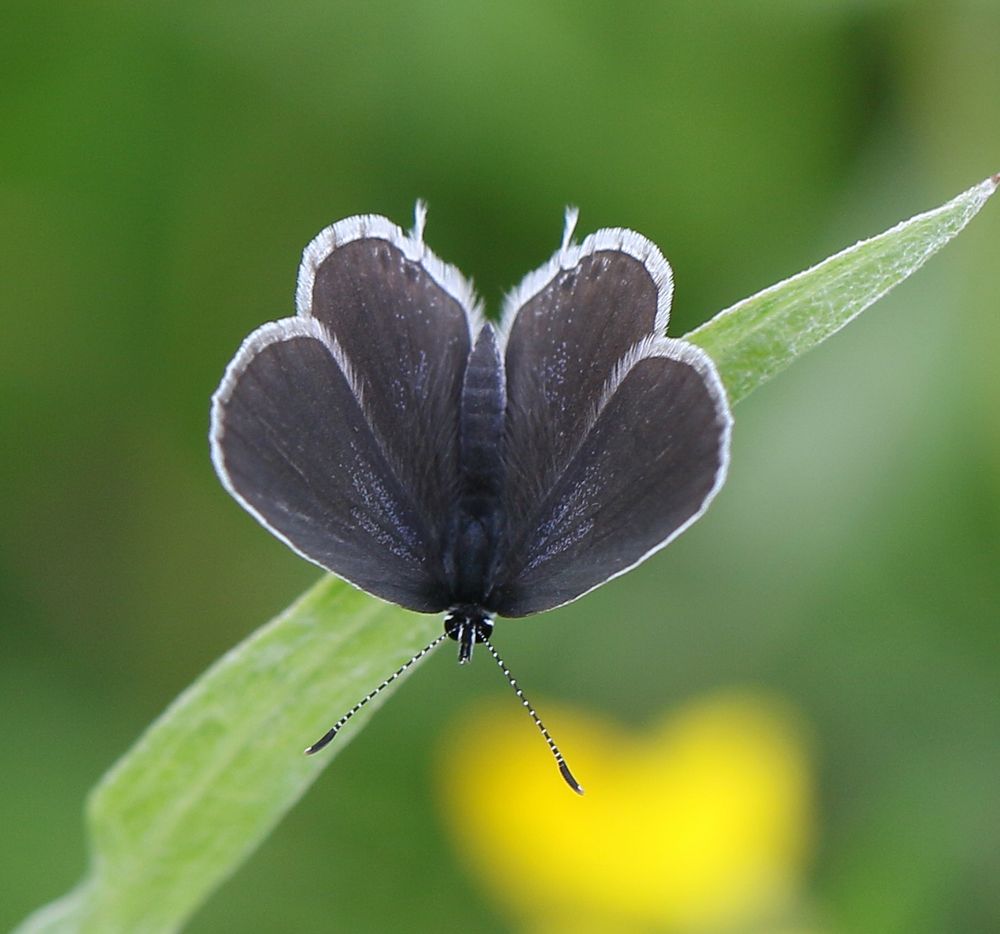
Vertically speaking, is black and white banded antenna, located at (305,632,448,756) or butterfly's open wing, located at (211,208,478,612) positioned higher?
butterfly's open wing, located at (211,208,478,612)

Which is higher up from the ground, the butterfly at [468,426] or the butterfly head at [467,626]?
the butterfly at [468,426]

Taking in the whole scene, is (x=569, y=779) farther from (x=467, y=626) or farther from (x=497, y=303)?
(x=497, y=303)

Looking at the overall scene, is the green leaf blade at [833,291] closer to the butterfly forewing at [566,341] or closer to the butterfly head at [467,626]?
the butterfly forewing at [566,341]

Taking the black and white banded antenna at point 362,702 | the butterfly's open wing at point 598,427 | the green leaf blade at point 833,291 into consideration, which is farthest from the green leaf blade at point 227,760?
the green leaf blade at point 833,291

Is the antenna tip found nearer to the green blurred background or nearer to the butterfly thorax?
the butterfly thorax

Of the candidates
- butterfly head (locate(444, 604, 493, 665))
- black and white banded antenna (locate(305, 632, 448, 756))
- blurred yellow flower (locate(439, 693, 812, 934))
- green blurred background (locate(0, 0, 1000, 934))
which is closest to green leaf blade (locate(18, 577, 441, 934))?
black and white banded antenna (locate(305, 632, 448, 756))

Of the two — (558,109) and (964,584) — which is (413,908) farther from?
(558,109)
